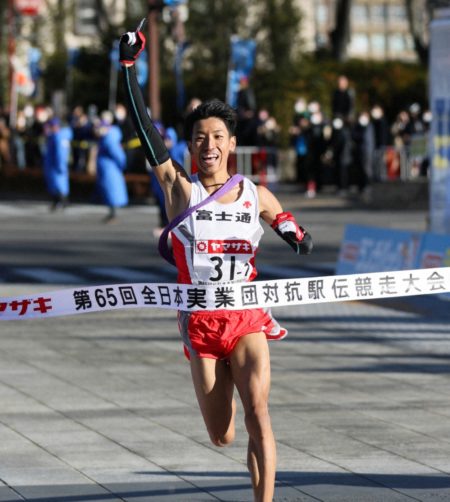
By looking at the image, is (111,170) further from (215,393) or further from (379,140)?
(215,393)

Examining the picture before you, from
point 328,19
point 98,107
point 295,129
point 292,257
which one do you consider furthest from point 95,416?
point 328,19

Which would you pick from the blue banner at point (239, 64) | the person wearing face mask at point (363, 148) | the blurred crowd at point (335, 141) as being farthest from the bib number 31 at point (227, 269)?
the blue banner at point (239, 64)

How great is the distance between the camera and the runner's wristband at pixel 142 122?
7.02m

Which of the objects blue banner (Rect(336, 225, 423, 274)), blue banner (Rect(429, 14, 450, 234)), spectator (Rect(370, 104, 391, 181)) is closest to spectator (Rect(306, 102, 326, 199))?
spectator (Rect(370, 104, 391, 181))

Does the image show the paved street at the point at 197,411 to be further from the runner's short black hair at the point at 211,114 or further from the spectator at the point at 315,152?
the spectator at the point at 315,152

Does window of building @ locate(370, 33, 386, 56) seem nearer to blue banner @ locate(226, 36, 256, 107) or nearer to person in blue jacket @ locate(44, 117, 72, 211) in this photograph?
blue banner @ locate(226, 36, 256, 107)

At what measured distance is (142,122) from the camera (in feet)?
23.1

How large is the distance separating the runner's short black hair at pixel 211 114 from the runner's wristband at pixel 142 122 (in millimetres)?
141

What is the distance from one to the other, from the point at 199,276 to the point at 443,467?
194cm

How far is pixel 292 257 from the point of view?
72.0 feet

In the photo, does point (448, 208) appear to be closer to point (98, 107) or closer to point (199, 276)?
point (199, 276)

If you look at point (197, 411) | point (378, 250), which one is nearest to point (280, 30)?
point (378, 250)

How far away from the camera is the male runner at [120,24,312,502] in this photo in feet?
22.4

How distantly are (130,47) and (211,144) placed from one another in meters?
0.52
